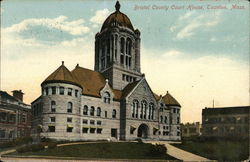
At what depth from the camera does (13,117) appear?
5741cm

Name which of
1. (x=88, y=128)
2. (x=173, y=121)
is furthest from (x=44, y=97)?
(x=173, y=121)

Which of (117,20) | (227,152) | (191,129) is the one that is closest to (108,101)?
(117,20)

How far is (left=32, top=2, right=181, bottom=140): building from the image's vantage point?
4219 cm

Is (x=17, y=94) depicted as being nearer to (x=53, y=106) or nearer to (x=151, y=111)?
(x=53, y=106)

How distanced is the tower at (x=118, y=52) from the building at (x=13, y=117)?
21021 mm

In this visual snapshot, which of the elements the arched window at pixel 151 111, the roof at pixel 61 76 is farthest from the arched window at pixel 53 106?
the arched window at pixel 151 111

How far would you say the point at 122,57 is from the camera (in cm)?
6009

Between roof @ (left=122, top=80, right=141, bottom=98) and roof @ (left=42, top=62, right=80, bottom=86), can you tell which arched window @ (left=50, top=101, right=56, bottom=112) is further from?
roof @ (left=122, top=80, right=141, bottom=98)

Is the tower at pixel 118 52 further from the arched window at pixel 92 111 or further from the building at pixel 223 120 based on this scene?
the building at pixel 223 120

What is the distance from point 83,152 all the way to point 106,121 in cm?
1799

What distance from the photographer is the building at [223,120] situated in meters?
72.8

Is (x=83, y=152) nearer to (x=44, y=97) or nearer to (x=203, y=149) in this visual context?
(x=44, y=97)

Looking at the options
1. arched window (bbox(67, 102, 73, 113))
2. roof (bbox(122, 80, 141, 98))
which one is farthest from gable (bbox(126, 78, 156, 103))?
arched window (bbox(67, 102, 73, 113))

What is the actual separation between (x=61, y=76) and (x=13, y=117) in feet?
74.2
